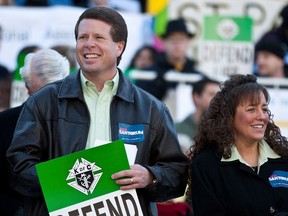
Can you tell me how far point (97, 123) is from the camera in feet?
22.4

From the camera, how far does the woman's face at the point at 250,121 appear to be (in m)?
7.21

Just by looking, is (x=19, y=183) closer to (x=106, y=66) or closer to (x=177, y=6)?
(x=106, y=66)

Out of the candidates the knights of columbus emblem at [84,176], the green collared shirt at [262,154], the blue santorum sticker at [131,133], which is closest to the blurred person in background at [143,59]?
the green collared shirt at [262,154]

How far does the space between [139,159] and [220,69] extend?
23.0ft

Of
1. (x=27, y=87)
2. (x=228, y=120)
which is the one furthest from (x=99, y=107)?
(x=27, y=87)

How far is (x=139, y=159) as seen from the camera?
22.5ft

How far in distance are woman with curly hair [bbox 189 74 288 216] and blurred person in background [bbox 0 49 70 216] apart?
3.90ft

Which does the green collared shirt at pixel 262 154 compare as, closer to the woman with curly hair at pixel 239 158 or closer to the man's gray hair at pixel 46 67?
the woman with curly hair at pixel 239 158

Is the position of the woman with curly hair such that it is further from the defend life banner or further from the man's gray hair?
the man's gray hair

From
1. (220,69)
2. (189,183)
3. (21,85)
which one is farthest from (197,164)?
(220,69)

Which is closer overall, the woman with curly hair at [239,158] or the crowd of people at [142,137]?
the crowd of people at [142,137]

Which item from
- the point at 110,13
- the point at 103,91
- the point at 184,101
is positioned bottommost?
the point at 184,101

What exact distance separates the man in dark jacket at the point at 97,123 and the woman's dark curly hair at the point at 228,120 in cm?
35

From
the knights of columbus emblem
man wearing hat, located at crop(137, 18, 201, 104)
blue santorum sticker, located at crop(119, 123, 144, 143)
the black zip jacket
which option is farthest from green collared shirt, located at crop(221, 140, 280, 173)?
man wearing hat, located at crop(137, 18, 201, 104)
